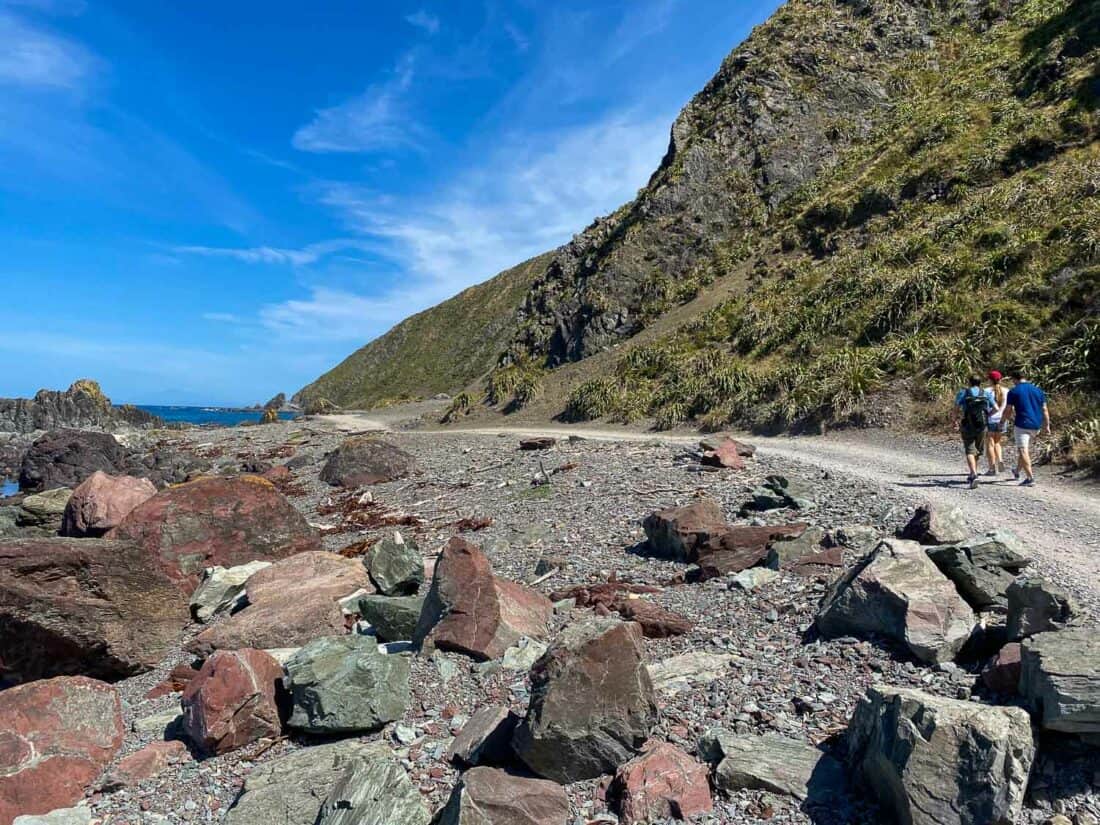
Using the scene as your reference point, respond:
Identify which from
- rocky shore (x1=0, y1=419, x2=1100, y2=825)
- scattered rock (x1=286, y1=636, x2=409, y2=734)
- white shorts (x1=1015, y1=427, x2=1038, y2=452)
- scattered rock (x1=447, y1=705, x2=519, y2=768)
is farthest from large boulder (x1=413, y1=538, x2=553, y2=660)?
white shorts (x1=1015, y1=427, x2=1038, y2=452)

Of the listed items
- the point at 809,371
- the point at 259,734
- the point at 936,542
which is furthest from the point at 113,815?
the point at 809,371

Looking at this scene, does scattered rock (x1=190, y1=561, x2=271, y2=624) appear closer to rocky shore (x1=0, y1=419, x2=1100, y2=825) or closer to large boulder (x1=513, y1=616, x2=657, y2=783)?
rocky shore (x1=0, y1=419, x2=1100, y2=825)

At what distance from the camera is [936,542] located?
792cm

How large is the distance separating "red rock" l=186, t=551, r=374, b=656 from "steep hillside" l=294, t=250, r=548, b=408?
8261 centimetres

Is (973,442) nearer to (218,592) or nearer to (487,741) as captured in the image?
(487,741)

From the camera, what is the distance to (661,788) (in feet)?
15.7

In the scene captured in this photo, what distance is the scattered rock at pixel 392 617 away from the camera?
8391 millimetres

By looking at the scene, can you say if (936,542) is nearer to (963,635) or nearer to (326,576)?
(963,635)

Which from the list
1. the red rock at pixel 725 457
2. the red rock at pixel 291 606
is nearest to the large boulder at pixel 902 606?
the red rock at pixel 291 606

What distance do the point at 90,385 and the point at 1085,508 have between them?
90.7 m

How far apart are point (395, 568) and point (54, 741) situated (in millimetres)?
4429

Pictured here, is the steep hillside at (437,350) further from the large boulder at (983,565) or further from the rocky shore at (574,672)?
the large boulder at (983,565)

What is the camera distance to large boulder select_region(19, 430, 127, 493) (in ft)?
87.2

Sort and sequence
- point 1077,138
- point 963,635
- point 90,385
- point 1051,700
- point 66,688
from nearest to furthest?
point 1051,700 < point 963,635 < point 66,688 < point 1077,138 < point 90,385
